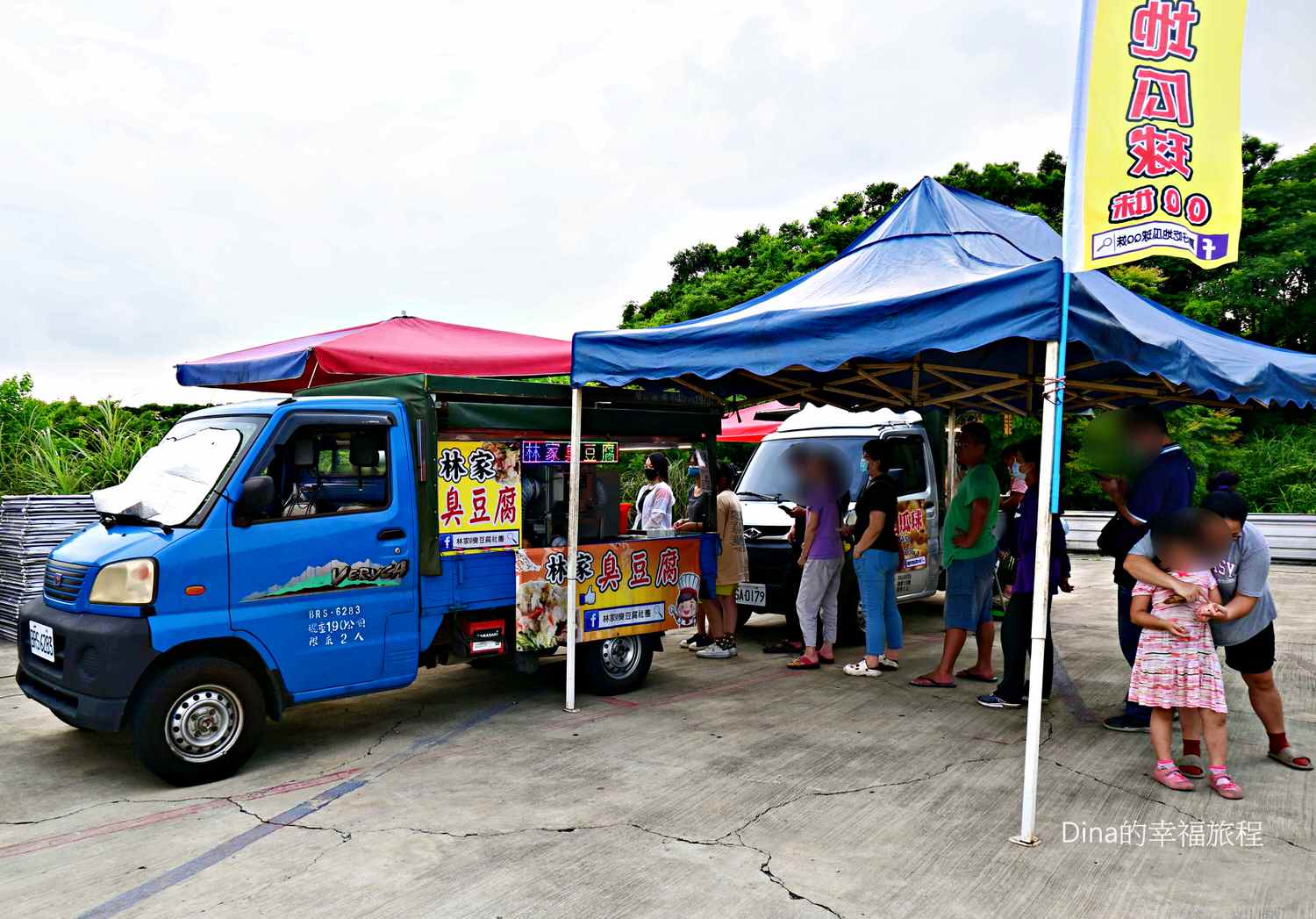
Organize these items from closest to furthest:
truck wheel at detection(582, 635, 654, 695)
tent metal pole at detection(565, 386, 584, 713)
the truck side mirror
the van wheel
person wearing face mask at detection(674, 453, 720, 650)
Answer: the truck side mirror < tent metal pole at detection(565, 386, 584, 713) < truck wheel at detection(582, 635, 654, 695) < person wearing face mask at detection(674, 453, 720, 650) < the van wheel

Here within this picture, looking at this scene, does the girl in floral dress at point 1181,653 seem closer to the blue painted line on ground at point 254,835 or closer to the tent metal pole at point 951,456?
the blue painted line on ground at point 254,835

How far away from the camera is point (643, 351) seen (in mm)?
6113

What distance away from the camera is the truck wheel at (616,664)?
6683 mm

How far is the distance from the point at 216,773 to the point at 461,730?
148 centimetres

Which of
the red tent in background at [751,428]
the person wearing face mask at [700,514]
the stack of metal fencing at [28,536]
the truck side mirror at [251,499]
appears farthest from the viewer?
the red tent in background at [751,428]

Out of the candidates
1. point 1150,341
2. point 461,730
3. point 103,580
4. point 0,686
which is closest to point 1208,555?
point 1150,341

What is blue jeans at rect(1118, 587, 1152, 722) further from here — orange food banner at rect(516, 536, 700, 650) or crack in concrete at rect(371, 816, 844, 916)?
crack in concrete at rect(371, 816, 844, 916)

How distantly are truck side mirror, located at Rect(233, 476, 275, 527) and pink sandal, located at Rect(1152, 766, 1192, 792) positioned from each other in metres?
4.97

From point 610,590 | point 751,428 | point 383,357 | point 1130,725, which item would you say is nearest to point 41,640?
point 383,357

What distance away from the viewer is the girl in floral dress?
469cm

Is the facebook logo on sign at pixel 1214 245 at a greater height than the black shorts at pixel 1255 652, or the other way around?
the facebook logo on sign at pixel 1214 245

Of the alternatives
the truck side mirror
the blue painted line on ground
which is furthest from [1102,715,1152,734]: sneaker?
the truck side mirror

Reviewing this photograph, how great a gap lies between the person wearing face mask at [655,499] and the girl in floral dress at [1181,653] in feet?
14.5

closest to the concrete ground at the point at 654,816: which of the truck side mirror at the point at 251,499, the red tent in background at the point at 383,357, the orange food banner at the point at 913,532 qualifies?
the truck side mirror at the point at 251,499
